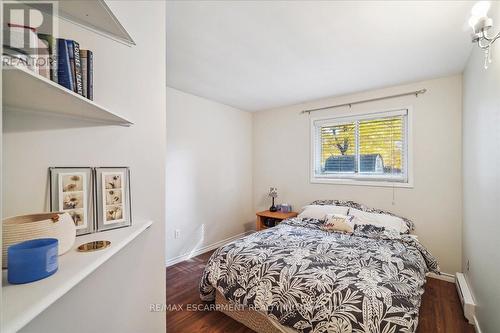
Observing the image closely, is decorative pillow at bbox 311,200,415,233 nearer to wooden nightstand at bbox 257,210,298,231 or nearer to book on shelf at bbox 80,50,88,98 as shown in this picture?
wooden nightstand at bbox 257,210,298,231

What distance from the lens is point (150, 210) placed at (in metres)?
1.28

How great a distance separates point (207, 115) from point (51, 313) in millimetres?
3188

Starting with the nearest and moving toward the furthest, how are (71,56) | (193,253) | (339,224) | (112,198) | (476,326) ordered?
(71,56), (112,198), (476,326), (339,224), (193,253)

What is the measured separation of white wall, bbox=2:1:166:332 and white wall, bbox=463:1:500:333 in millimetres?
2073

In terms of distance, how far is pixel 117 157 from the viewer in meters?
1.12

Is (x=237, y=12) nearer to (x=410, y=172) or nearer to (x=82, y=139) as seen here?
(x=82, y=139)

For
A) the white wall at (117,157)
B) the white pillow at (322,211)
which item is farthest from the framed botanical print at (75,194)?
the white pillow at (322,211)

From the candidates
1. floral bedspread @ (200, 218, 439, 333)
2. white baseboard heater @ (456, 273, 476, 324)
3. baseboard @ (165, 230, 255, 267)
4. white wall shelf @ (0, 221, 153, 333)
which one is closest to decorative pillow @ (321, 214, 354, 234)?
floral bedspread @ (200, 218, 439, 333)

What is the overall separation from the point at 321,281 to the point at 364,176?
218 cm

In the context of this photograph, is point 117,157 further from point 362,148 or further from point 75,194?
point 362,148

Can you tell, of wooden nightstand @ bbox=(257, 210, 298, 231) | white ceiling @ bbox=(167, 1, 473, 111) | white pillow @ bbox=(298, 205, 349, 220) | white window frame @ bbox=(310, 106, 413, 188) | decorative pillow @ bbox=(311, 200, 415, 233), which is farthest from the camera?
wooden nightstand @ bbox=(257, 210, 298, 231)

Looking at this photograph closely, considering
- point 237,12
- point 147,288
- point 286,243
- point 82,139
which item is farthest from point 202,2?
point 286,243

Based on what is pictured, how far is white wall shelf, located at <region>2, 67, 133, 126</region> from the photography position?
0.52 metres

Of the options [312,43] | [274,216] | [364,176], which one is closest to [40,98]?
[312,43]
